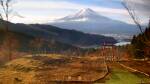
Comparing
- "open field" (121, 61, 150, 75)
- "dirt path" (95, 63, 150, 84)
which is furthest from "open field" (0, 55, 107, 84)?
"open field" (121, 61, 150, 75)

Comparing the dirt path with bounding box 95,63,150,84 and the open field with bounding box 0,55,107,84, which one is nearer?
the dirt path with bounding box 95,63,150,84

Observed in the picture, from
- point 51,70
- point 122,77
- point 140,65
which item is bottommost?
point 122,77

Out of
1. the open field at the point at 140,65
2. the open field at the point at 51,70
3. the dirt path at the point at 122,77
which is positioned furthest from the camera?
the open field at the point at 140,65

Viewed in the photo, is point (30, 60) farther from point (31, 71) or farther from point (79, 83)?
point (79, 83)

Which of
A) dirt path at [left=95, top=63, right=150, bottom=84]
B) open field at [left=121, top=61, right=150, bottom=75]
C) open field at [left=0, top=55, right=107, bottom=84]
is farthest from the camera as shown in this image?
open field at [left=121, top=61, right=150, bottom=75]

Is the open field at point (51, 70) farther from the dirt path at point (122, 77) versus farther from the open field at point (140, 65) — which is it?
the open field at point (140, 65)

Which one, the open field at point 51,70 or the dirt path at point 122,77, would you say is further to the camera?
the open field at point 51,70

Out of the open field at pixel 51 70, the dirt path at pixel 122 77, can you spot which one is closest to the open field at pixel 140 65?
the dirt path at pixel 122 77

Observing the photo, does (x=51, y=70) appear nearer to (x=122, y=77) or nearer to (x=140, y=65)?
(x=122, y=77)

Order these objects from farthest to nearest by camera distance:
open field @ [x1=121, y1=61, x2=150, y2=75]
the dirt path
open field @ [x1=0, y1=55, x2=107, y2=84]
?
open field @ [x1=121, y1=61, x2=150, y2=75], open field @ [x1=0, y1=55, x2=107, y2=84], the dirt path

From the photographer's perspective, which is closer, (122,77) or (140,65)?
(122,77)

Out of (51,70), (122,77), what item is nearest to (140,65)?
(122,77)

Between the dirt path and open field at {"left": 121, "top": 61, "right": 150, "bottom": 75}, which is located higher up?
open field at {"left": 121, "top": 61, "right": 150, "bottom": 75}

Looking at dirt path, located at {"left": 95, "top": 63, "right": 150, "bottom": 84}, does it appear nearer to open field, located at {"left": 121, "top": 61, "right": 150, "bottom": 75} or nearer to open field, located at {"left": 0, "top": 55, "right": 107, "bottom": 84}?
open field, located at {"left": 0, "top": 55, "right": 107, "bottom": 84}
